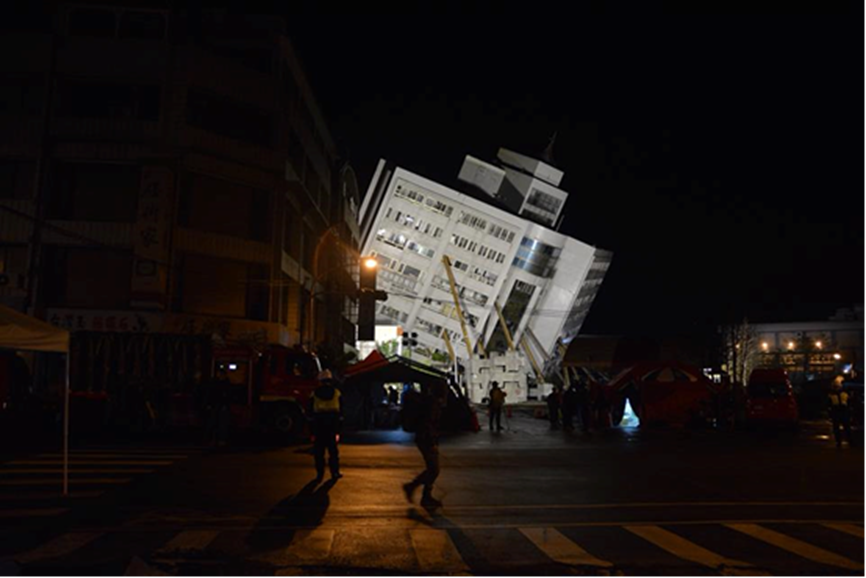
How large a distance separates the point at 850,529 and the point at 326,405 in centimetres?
822

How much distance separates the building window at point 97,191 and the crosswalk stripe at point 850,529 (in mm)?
30398

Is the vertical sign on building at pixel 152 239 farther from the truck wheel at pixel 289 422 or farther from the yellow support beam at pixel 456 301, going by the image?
the yellow support beam at pixel 456 301

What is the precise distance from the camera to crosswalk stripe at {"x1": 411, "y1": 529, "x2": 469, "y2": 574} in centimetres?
734

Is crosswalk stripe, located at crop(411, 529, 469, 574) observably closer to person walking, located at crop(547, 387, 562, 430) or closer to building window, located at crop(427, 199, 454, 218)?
person walking, located at crop(547, 387, 562, 430)

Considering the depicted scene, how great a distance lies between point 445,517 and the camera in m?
10.2

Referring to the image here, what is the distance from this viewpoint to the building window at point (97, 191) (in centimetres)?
3312

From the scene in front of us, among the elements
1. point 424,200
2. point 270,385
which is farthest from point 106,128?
point 424,200

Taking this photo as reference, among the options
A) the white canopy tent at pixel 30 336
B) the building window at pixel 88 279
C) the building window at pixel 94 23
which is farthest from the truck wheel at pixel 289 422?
the building window at pixel 94 23

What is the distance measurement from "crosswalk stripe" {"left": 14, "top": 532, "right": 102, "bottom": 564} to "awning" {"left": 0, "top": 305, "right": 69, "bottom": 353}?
14.4 ft

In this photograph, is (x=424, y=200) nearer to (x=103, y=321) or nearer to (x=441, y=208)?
(x=441, y=208)

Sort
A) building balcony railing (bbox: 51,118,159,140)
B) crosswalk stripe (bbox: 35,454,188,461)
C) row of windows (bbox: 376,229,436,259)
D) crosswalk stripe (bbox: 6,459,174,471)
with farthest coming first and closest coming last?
row of windows (bbox: 376,229,436,259) → building balcony railing (bbox: 51,118,159,140) → crosswalk stripe (bbox: 35,454,188,461) → crosswalk stripe (bbox: 6,459,174,471)

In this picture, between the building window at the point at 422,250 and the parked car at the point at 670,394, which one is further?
the building window at the point at 422,250

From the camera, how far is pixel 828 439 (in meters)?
23.7

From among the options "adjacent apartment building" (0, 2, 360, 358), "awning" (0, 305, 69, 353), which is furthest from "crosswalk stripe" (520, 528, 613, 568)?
"adjacent apartment building" (0, 2, 360, 358)
